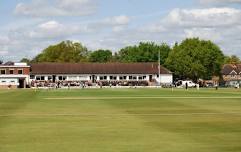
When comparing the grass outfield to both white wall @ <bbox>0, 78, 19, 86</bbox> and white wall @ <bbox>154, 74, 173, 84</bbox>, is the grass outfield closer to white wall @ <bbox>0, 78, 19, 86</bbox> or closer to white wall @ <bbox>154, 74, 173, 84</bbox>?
white wall @ <bbox>0, 78, 19, 86</bbox>

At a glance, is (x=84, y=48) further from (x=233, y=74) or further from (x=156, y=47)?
(x=233, y=74)

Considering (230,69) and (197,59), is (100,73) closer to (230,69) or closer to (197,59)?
(197,59)

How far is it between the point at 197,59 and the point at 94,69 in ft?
90.7

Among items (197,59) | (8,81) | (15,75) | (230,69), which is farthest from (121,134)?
(230,69)

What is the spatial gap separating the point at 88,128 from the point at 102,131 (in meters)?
1.22

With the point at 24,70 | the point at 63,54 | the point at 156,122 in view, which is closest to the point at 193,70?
the point at 24,70

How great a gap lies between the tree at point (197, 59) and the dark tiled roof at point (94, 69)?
801cm

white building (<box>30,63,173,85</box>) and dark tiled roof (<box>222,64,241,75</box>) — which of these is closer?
white building (<box>30,63,173,85</box>)

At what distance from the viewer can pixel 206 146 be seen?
15719 millimetres

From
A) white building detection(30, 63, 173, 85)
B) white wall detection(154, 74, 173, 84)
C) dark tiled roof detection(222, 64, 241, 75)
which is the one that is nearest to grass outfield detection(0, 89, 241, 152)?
white building detection(30, 63, 173, 85)

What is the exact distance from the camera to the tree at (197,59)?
449 feet

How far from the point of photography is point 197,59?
451 feet

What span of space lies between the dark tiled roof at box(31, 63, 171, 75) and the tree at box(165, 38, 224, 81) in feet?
26.3

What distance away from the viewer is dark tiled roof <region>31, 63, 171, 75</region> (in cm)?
14612
